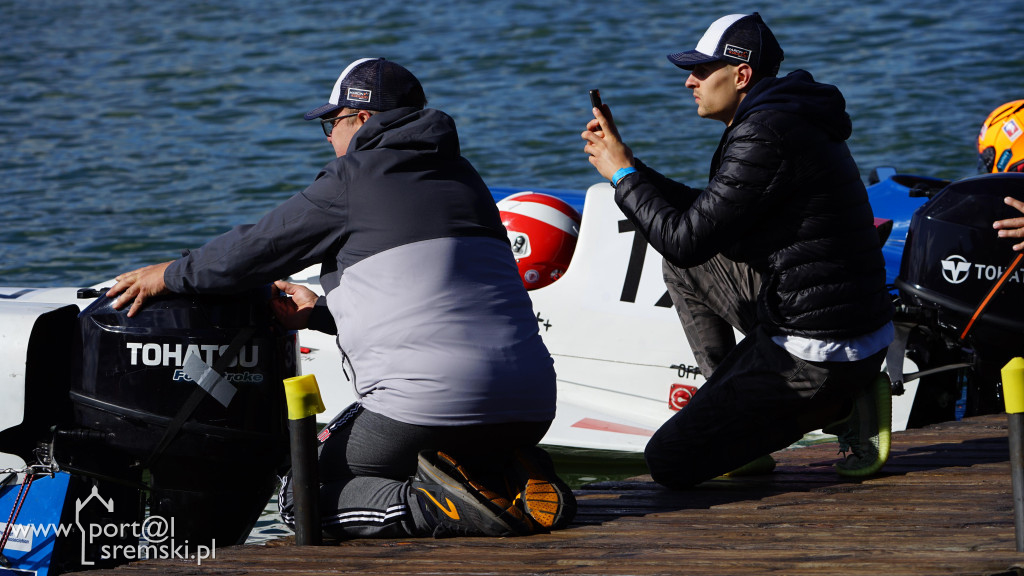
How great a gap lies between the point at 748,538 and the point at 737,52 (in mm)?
1445

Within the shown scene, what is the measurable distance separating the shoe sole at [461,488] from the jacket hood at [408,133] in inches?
32.8

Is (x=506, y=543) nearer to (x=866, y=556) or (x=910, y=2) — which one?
(x=866, y=556)

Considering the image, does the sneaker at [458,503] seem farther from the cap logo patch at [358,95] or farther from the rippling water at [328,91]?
the rippling water at [328,91]

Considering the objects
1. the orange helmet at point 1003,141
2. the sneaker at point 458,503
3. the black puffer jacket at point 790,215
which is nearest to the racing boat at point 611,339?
the orange helmet at point 1003,141

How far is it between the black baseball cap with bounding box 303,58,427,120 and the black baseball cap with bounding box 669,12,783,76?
2.81 ft

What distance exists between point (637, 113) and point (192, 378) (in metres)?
11.5

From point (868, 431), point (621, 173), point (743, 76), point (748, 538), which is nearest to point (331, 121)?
point (621, 173)

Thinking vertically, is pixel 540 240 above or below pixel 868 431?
above

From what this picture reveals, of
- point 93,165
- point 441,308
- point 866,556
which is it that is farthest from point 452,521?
point 93,165

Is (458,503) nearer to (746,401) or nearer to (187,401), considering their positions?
(187,401)

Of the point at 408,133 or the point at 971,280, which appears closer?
the point at 408,133

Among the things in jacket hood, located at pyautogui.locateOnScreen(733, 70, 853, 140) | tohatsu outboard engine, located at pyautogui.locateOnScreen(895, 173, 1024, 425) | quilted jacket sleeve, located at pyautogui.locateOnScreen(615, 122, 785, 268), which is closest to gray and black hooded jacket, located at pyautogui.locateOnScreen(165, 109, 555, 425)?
quilted jacket sleeve, located at pyautogui.locateOnScreen(615, 122, 785, 268)

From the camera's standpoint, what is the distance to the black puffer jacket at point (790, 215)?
388 centimetres

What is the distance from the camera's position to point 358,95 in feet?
12.7
